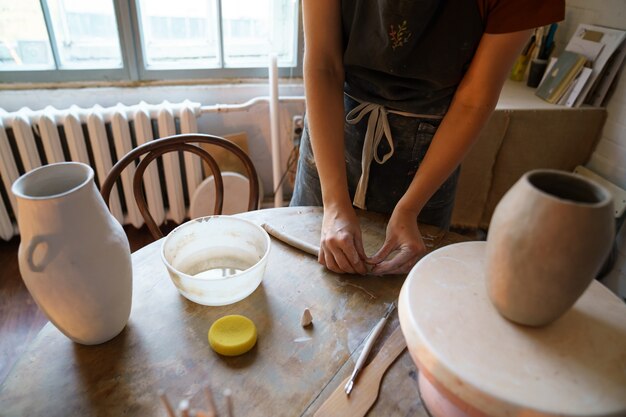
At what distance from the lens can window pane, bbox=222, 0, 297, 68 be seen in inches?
87.4

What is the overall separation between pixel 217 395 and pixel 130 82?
6.45ft

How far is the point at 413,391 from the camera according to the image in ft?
2.15

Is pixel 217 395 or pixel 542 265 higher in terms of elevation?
pixel 542 265

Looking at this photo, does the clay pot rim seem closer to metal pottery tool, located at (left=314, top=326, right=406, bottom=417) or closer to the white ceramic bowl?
metal pottery tool, located at (left=314, top=326, right=406, bottom=417)

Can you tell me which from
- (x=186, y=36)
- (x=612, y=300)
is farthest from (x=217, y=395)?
(x=186, y=36)

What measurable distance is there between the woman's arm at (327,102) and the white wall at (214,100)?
126 centimetres

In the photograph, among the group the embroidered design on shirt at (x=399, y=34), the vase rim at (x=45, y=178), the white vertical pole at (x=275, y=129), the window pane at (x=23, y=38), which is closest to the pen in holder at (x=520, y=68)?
the white vertical pole at (x=275, y=129)

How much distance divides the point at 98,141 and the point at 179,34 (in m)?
0.72

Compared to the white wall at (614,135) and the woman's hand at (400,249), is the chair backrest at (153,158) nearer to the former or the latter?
the woman's hand at (400,249)

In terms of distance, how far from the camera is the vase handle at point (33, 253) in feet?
1.94

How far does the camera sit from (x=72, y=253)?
61 cm

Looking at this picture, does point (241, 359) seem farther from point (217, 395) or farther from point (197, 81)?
point (197, 81)

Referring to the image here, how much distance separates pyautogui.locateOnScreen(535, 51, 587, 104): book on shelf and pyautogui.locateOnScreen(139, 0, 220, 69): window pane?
168 cm

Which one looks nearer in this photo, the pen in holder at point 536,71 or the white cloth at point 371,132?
the white cloth at point 371,132
